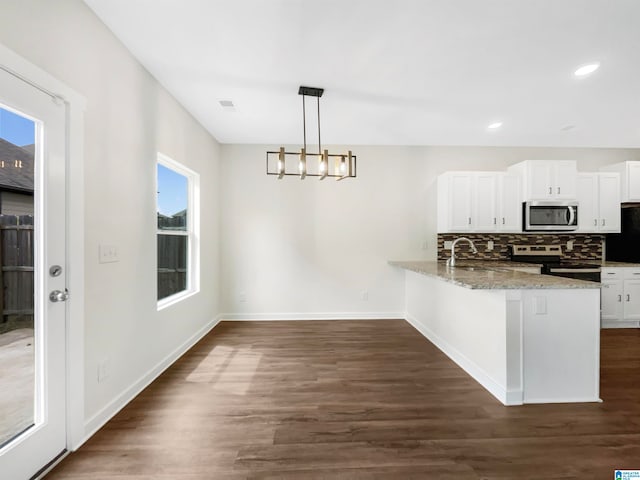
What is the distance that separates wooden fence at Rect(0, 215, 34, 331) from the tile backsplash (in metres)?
4.47

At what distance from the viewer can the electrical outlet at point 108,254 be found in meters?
1.89

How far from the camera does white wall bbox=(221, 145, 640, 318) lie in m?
4.36

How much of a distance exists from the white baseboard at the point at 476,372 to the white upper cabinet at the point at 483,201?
1.59m

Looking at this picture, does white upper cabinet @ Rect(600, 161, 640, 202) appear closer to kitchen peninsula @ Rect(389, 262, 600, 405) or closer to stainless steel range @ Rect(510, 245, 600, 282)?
stainless steel range @ Rect(510, 245, 600, 282)

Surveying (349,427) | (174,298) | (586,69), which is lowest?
(349,427)

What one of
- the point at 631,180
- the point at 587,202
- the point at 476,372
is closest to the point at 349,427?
the point at 476,372

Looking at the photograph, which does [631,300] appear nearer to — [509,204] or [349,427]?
[509,204]

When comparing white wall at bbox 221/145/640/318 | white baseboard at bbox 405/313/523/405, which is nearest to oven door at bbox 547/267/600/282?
white wall at bbox 221/145/640/318

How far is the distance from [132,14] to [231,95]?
1074mm

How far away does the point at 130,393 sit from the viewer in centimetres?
219

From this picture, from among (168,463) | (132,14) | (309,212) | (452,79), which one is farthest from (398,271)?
(132,14)

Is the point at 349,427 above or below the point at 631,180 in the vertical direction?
below

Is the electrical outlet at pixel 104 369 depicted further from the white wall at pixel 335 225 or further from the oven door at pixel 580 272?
the oven door at pixel 580 272

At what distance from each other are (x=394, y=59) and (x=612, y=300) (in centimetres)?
436
